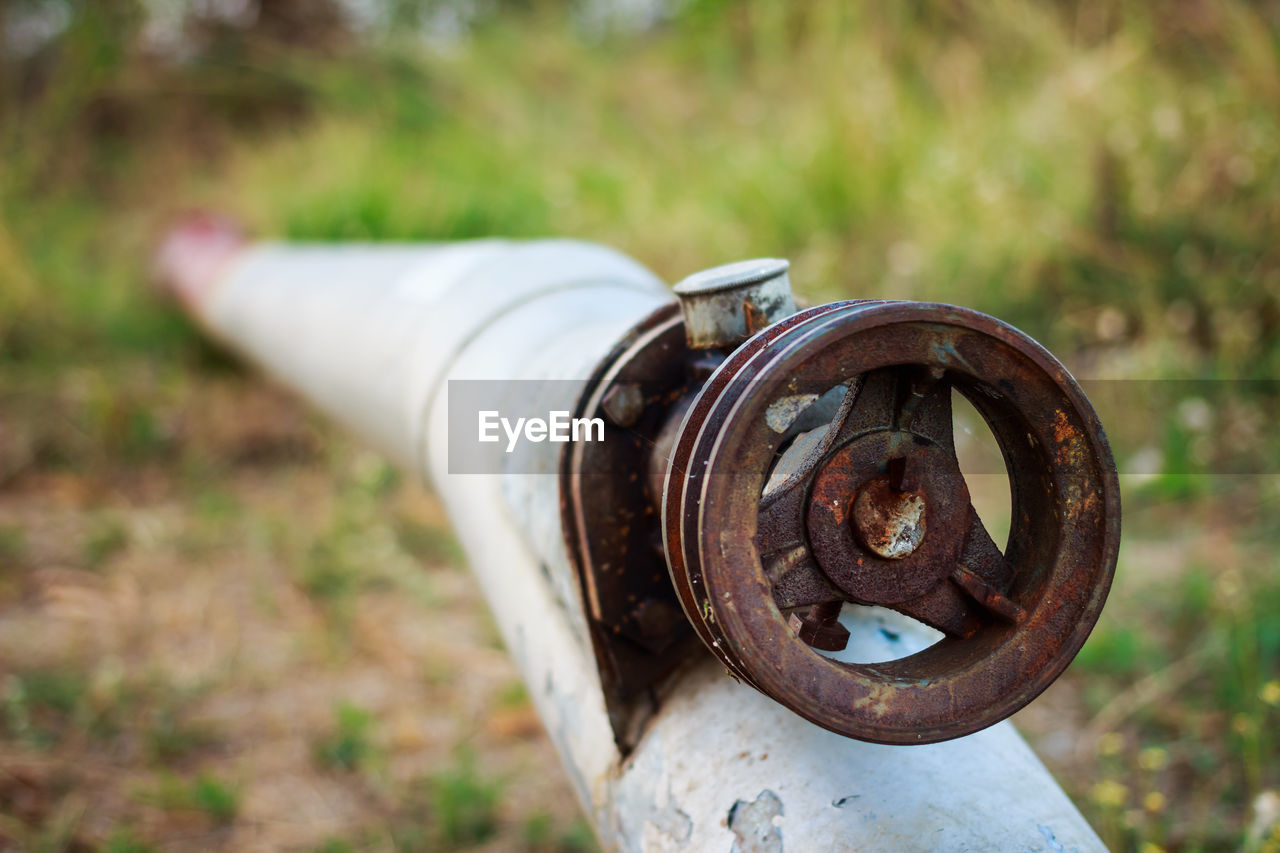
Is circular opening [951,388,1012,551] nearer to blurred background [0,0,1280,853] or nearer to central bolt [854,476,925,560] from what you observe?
blurred background [0,0,1280,853]

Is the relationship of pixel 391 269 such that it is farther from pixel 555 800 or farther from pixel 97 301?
pixel 97 301

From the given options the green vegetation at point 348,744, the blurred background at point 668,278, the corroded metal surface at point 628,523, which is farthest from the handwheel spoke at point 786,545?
the green vegetation at point 348,744

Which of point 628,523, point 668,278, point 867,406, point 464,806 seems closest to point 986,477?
point 668,278

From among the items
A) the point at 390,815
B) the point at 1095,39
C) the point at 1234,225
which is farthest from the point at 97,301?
the point at 1095,39

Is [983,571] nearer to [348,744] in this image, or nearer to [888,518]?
[888,518]

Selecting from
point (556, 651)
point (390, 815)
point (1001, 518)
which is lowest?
point (390, 815)

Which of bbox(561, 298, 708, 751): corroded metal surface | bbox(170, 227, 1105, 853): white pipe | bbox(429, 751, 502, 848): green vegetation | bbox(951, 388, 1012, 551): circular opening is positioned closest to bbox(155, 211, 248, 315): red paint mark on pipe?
bbox(170, 227, 1105, 853): white pipe

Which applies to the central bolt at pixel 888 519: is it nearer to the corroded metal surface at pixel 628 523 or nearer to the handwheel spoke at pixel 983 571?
the handwheel spoke at pixel 983 571
